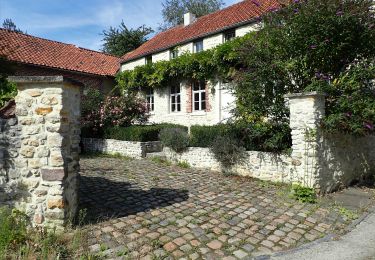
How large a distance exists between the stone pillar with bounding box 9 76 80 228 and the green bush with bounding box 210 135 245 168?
4859mm

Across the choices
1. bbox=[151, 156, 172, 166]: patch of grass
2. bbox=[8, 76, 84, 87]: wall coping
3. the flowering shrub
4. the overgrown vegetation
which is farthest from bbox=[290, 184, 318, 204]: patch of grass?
the flowering shrub

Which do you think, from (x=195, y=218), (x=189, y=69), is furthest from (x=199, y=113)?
(x=195, y=218)

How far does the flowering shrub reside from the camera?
43.1 ft

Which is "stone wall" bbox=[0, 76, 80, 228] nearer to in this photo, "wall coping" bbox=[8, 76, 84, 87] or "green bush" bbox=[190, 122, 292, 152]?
"wall coping" bbox=[8, 76, 84, 87]

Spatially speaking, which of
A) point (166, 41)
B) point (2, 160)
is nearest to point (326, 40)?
point (2, 160)

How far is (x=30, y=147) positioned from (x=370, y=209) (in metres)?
6.00

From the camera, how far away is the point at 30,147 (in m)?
4.06

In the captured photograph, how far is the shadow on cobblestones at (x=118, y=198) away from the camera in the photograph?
486 centimetres

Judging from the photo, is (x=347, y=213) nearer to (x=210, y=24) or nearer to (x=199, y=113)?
(x=199, y=113)

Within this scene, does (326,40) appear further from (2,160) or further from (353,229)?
(2,160)

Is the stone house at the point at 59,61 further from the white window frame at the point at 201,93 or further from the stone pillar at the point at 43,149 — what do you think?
the stone pillar at the point at 43,149

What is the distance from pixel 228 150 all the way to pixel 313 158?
95.8 inches

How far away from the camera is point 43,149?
405 cm

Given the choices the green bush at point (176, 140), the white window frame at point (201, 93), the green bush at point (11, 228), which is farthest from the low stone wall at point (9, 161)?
the white window frame at point (201, 93)
